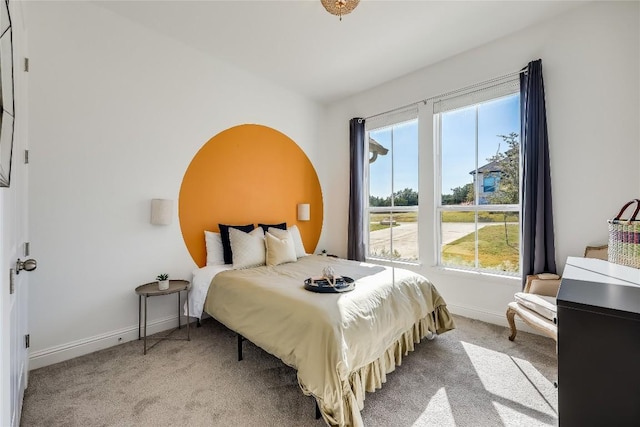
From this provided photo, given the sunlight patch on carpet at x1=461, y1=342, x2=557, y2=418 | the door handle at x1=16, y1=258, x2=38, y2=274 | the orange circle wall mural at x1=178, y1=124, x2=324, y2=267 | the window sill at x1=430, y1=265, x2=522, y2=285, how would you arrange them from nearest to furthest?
the door handle at x1=16, y1=258, x2=38, y2=274 < the sunlight patch on carpet at x1=461, y1=342, x2=557, y2=418 < the window sill at x1=430, y1=265, x2=522, y2=285 < the orange circle wall mural at x1=178, y1=124, x2=324, y2=267

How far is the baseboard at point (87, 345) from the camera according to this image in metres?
2.09

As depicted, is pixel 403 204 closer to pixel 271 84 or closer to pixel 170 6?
pixel 271 84

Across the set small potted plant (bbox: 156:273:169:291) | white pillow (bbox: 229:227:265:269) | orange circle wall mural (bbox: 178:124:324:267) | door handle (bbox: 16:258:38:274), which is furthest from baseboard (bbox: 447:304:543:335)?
door handle (bbox: 16:258:38:274)

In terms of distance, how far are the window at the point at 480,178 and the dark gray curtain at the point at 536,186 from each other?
0.24m

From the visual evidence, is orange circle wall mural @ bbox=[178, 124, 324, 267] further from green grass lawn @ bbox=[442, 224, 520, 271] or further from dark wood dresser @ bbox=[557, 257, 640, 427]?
dark wood dresser @ bbox=[557, 257, 640, 427]

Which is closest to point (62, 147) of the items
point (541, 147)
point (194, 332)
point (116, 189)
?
point (116, 189)

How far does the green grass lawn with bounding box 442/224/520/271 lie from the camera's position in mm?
2930

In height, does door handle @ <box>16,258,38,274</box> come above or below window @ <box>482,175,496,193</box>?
below

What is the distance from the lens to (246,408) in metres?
1.67

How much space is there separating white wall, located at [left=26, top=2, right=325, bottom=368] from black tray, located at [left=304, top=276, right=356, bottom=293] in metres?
1.65

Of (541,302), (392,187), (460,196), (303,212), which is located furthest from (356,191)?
(541,302)

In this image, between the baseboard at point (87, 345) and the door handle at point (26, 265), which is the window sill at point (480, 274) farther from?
the door handle at point (26, 265)

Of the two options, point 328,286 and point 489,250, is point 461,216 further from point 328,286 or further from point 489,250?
point 328,286

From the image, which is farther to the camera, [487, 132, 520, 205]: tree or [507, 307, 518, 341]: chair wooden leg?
[487, 132, 520, 205]: tree
